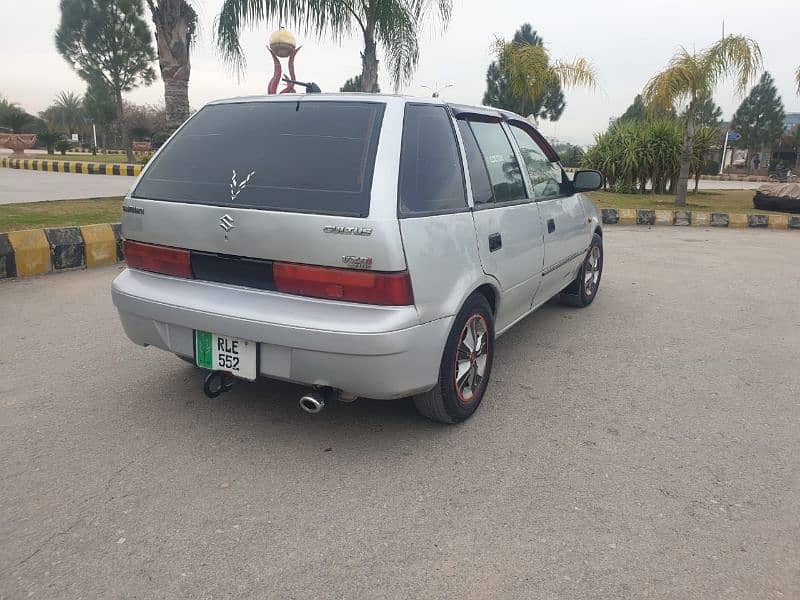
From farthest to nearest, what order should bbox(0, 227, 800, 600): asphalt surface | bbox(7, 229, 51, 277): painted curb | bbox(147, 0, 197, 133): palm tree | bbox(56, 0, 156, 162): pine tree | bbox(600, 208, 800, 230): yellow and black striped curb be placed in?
bbox(56, 0, 156, 162): pine tree → bbox(600, 208, 800, 230): yellow and black striped curb → bbox(147, 0, 197, 133): palm tree → bbox(7, 229, 51, 277): painted curb → bbox(0, 227, 800, 600): asphalt surface

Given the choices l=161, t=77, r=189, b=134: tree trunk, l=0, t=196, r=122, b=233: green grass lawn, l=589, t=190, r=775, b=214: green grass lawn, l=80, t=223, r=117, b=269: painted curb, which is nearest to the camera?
l=80, t=223, r=117, b=269: painted curb

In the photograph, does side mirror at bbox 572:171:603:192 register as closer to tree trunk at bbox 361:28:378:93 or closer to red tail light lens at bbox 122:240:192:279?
red tail light lens at bbox 122:240:192:279

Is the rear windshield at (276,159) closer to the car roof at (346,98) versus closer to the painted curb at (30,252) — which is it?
the car roof at (346,98)

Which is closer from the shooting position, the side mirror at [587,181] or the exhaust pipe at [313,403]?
the exhaust pipe at [313,403]

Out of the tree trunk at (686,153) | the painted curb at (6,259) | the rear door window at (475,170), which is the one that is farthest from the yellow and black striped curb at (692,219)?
the painted curb at (6,259)

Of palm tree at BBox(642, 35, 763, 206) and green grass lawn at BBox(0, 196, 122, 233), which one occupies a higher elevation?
palm tree at BBox(642, 35, 763, 206)

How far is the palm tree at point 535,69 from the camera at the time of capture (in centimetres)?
1756

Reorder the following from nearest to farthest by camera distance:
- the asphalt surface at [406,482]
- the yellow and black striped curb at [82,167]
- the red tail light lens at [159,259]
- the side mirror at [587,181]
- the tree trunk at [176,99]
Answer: the asphalt surface at [406,482] → the red tail light lens at [159,259] → the side mirror at [587,181] → the tree trunk at [176,99] → the yellow and black striped curb at [82,167]

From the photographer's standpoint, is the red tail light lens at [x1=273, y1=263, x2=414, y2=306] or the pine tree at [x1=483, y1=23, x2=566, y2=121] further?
the pine tree at [x1=483, y1=23, x2=566, y2=121]

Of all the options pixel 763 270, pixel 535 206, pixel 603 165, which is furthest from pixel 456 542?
pixel 603 165

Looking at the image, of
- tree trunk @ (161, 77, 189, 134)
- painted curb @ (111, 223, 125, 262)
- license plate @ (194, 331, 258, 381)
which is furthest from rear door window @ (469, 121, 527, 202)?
tree trunk @ (161, 77, 189, 134)

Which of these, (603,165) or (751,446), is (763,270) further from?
(603,165)

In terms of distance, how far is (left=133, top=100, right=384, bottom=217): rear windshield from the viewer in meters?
2.71

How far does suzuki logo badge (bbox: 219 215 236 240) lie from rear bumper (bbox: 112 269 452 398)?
0.27 metres
